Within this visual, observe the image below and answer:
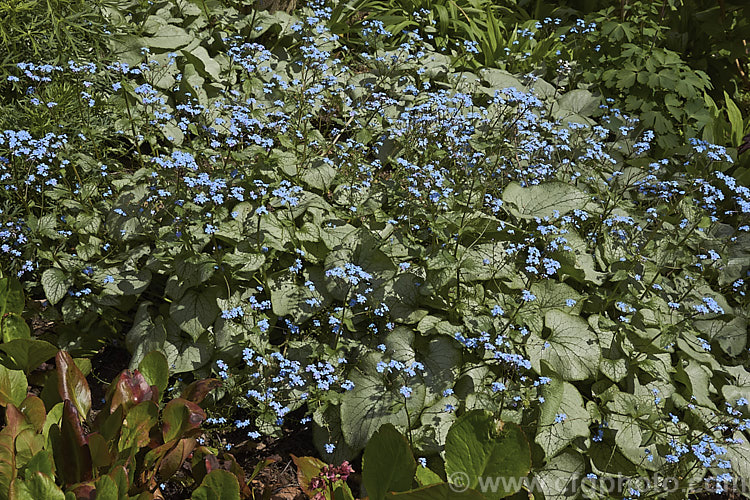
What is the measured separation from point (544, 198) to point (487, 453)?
162cm

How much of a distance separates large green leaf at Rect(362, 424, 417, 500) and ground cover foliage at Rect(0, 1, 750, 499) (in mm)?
12


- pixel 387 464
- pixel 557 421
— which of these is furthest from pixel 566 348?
pixel 387 464

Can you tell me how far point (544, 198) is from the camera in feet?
11.2

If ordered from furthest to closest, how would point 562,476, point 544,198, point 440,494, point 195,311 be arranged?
point 544,198
point 195,311
point 562,476
point 440,494

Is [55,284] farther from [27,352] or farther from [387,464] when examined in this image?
[387,464]

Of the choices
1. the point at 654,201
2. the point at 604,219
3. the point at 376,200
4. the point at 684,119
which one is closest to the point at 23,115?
the point at 376,200

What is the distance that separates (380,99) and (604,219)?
147 centimetres

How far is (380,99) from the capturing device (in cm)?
388

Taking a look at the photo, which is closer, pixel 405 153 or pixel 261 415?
pixel 261 415

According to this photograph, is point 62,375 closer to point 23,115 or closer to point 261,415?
point 261,415

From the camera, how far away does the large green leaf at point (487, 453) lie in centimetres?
217

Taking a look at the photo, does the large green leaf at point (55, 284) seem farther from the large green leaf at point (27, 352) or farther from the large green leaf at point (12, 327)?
the large green leaf at point (27, 352)

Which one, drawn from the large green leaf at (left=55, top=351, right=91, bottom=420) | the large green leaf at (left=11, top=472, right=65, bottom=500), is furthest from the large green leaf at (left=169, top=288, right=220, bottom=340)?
the large green leaf at (left=11, top=472, right=65, bottom=500)

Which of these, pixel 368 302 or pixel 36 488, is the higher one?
pixel 36 488
